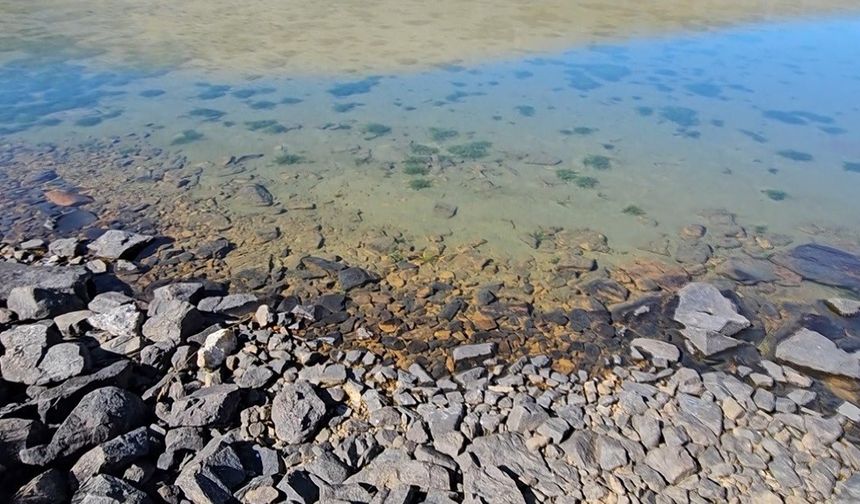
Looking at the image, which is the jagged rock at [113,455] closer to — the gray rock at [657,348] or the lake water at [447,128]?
the lake water at [447,128]

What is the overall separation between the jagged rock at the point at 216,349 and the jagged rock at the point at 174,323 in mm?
231

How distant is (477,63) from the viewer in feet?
40.1

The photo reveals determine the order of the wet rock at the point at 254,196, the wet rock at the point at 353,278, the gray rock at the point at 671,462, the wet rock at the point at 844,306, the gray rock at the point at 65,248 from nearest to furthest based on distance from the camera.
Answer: the gray rock at the point at 671,462 → the wet rock at the point at 844,306 → the wet rock at the point at 353,278 → the gray rock at the point at 65,248 → the wet rock at the point at 254,196

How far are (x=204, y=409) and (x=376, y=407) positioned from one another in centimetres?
108

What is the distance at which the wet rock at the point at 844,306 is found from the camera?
16.8 ft

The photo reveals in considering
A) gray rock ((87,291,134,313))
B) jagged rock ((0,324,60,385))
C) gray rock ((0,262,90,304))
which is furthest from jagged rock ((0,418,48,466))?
gray rock ((0,262,90,304))

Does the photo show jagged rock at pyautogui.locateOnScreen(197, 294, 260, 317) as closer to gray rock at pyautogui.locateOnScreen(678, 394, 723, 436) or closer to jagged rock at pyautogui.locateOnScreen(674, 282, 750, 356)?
gray rock at pyautogui.locateOnScreen(678, 394, 723, 436)

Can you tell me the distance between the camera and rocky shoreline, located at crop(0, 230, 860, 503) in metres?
3.21

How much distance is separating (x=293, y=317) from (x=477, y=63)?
902 centimetres

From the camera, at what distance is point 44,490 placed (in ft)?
9.47

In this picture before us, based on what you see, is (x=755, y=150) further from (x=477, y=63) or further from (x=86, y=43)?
(x=86, y=43)

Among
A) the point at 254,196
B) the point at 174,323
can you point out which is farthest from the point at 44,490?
the point at 254,196

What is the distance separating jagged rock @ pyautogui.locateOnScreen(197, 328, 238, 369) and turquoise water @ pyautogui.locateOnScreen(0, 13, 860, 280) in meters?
2.13

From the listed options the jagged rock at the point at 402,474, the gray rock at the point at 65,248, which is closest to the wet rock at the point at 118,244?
the gray rock at the point at 65,248
